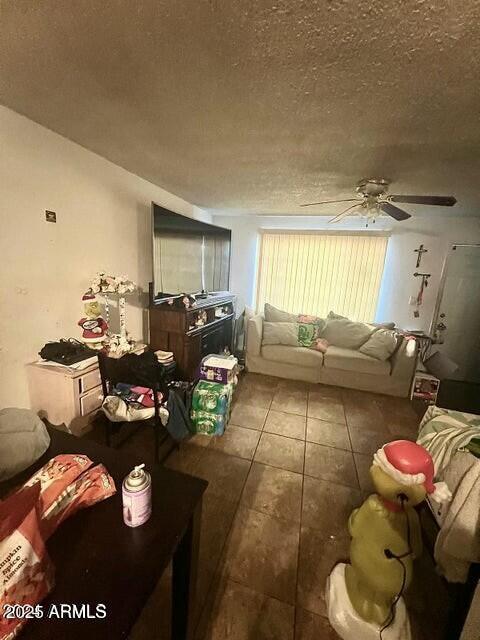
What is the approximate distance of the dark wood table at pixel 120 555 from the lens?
51 cm

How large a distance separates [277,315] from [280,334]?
0.43 m

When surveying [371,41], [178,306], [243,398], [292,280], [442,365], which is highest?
[371,41]

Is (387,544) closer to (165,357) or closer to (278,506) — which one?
(278,506)

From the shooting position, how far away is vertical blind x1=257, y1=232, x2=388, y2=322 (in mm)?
3707

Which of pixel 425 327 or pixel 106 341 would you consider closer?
pixel 106 341

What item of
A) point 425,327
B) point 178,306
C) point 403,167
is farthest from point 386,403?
point 178,306

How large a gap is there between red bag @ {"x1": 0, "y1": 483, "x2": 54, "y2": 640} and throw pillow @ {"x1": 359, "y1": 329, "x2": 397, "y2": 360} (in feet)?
10.8

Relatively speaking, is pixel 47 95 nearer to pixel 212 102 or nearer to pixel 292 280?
pixel 212 102

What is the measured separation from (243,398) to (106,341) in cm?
152

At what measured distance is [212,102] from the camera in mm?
1246

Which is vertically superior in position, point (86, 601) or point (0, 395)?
point (86, 601)

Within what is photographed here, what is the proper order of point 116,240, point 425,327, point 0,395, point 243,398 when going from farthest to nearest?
point 425,327 < point 243,398 < point 116,240 < point 0,395

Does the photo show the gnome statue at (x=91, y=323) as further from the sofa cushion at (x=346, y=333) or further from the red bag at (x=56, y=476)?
the sofa cushion at (x=346, y=333)

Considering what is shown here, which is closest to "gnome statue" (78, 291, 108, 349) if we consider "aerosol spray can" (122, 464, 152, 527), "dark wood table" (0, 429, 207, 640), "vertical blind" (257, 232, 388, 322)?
"dark wood table" (0, 429, 207, 640)
